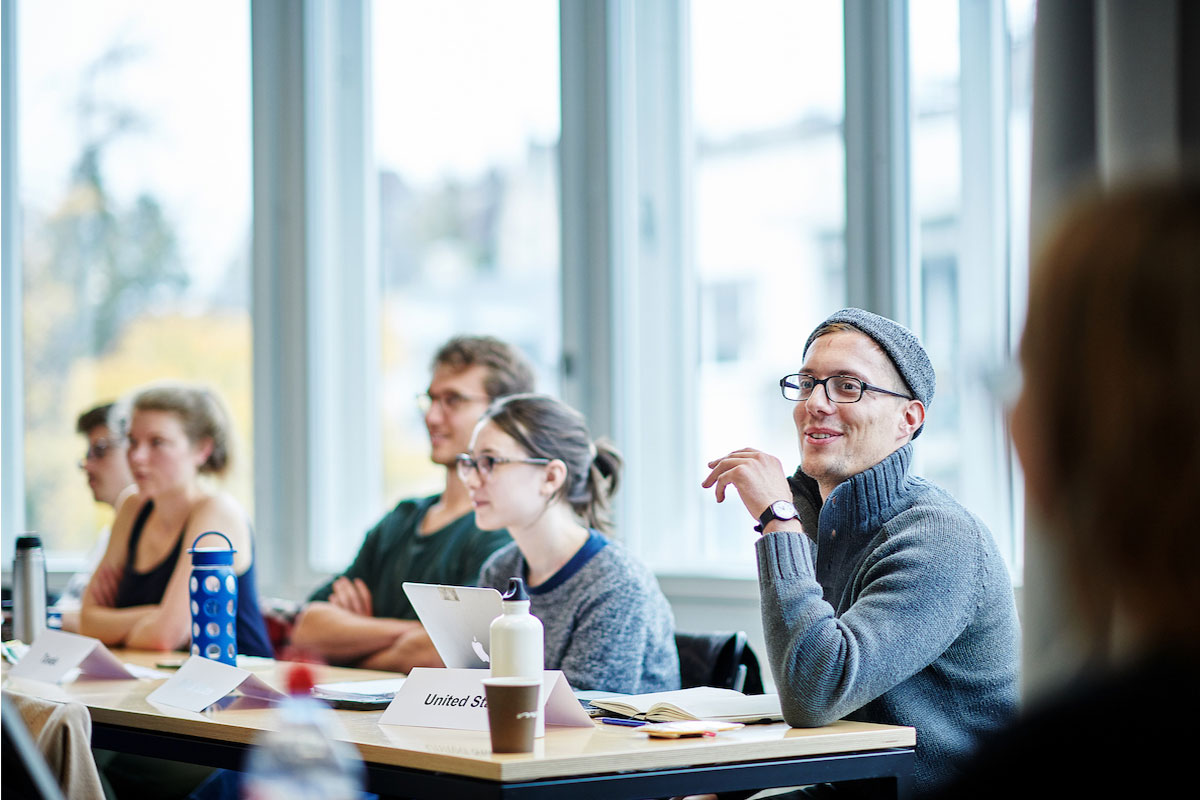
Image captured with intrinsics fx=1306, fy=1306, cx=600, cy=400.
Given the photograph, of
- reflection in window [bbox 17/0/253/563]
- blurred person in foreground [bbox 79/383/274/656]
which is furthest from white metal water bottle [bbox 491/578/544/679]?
reflection in window [bbox 17/0/253/563]

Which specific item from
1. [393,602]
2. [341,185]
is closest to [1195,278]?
[393,602]

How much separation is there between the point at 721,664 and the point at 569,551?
38 cm

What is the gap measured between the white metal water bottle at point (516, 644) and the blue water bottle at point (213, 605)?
94 cm

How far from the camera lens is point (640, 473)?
4078 millimetres

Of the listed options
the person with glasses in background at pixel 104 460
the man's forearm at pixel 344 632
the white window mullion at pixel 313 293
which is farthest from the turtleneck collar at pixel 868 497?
the white window mullion at pixel 313 293

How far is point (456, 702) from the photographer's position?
2006mm

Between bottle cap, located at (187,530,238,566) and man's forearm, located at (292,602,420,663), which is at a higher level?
bottle cap, located at (187,530,238,566)

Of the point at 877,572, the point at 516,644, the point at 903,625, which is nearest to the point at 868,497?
the point at 877,572

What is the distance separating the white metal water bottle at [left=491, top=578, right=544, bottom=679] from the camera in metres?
1.86

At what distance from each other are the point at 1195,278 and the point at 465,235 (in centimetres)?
395

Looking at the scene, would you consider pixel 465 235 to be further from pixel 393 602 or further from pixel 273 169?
pixel 393 602

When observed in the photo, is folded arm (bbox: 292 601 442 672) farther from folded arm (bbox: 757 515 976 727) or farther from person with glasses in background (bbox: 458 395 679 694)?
folded arm (bbox: 757 515 976 727)

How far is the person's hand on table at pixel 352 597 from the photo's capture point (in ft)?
11.0

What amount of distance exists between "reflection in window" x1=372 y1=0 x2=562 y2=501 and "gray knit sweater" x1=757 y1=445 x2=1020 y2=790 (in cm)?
225
